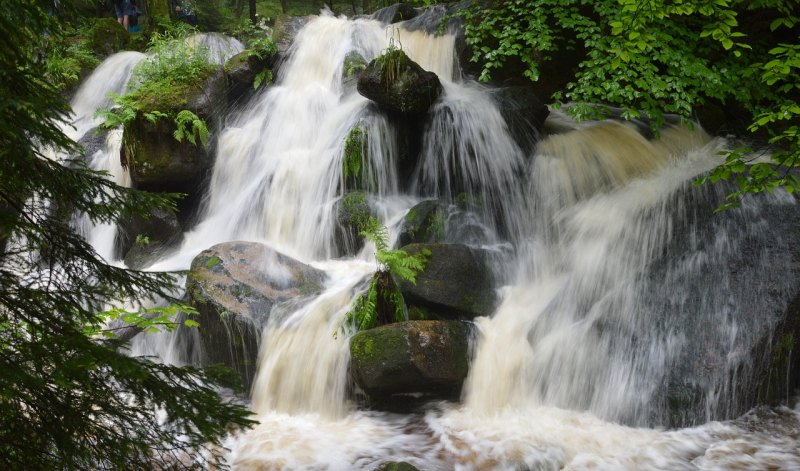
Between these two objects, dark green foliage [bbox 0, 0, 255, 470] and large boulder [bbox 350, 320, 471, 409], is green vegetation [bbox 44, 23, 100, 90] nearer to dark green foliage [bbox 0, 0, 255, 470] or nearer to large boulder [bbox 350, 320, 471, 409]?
large boulder [bbox 350, 320, 471, 409]

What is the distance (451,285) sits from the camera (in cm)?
645

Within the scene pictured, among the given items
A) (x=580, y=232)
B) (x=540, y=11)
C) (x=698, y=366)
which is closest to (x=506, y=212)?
(x=580, y=232)

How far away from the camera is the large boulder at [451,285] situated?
6312 mm

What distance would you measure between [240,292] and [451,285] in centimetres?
258

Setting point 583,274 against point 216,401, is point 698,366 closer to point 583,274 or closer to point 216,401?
point 583,274

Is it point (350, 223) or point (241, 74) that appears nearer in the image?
point (350, 223)

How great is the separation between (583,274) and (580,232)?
3.36ft

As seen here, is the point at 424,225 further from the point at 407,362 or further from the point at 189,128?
the point at 189,128

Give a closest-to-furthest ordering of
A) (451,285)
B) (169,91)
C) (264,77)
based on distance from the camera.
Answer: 1. (451,285)
2. (169,91)
3. (264,77)

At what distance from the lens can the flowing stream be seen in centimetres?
488

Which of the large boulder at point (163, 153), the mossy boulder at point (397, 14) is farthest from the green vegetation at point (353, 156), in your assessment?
the mossy boulder at point (397, 14)

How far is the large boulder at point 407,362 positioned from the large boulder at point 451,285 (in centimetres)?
60

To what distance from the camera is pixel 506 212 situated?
8.41m

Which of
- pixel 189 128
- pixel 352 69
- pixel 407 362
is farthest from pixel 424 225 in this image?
pixel 352 69
